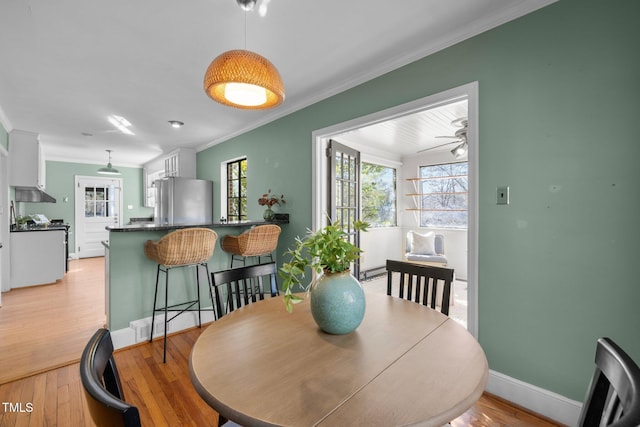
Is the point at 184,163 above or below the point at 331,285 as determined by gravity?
above

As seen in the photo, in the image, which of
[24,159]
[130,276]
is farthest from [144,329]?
[24,159]

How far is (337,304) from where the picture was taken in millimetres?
1044

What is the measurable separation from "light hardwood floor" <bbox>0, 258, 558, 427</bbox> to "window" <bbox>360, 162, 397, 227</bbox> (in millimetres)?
3836

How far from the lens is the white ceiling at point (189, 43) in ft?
5.77

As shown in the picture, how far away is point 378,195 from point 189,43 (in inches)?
171

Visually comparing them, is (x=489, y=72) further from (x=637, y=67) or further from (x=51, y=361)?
(x=51, y=361)

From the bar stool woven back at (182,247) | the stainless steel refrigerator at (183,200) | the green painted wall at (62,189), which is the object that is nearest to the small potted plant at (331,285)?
the bar stool woven back at (182,247)

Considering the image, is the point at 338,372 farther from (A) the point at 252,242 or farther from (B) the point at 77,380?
(B) the point at 77,380

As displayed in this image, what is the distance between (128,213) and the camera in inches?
292

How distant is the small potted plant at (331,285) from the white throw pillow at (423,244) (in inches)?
162

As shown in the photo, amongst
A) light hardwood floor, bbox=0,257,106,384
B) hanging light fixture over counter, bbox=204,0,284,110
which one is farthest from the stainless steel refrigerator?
hanging light fixture over counter, bbox=204,0,284,110

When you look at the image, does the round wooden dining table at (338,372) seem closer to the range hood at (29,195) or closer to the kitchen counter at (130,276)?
the kitchen counter at (130,276)

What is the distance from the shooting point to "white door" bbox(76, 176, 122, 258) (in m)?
6.71

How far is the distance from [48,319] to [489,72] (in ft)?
15.6
